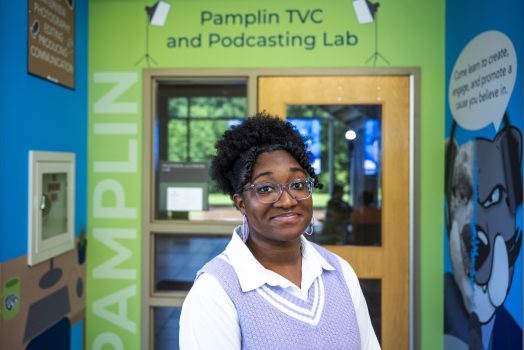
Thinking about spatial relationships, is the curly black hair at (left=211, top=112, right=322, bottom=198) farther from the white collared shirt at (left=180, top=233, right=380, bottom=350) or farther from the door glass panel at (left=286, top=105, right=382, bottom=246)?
the door glass panel at (left=286, top=105, right=382, bottom=246)

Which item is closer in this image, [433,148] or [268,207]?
[268,207]

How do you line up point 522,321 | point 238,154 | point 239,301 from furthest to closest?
point 522,321 < point 238,154 < point 239,301

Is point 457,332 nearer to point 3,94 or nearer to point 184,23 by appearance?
point 184,23

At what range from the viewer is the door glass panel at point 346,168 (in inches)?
119

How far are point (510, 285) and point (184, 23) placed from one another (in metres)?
2.34

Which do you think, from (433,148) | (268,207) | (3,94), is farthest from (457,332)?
(3,94)

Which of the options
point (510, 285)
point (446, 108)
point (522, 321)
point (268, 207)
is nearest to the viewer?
point (268, 207)

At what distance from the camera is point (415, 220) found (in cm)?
294


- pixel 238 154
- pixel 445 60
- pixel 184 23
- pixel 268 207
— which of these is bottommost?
pixel 268 207

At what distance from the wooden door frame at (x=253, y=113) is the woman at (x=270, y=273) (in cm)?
151

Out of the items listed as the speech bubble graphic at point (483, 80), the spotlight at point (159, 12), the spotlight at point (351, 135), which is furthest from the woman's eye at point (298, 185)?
the spotlight at point (159, 12)

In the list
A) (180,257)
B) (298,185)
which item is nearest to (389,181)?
(298,185)

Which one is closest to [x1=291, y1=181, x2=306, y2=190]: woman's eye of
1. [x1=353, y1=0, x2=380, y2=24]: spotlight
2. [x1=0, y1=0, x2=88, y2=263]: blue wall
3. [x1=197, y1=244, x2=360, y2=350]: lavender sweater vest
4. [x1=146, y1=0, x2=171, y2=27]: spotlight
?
[x1=197, y1=244, x2=360, y2=350]: lavender sweater vest

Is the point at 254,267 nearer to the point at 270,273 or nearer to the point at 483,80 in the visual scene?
the point at 270,273
